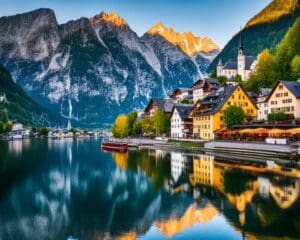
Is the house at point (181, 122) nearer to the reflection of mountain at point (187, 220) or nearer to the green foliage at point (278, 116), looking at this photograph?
the green foliage at point (278, 116)

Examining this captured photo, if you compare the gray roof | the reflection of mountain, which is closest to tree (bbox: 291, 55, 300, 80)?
the gray roof

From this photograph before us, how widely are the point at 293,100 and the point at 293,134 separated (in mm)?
19345

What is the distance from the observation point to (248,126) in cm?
9081

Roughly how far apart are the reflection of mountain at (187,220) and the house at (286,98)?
2380 inches

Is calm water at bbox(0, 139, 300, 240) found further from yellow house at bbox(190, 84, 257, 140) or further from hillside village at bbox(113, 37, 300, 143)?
yellow house at bbox(190, 84, 257, 140)

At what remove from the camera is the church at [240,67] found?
15775cm

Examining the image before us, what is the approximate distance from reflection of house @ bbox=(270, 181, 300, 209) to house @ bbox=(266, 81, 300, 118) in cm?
4956

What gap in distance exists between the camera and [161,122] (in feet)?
437

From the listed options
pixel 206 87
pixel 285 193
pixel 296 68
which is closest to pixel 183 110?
pixel 206 87

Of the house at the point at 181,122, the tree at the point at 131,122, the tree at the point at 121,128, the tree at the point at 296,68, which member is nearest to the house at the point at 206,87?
the house at the point at 181,122

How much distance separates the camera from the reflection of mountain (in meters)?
29.4

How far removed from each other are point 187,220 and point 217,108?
75802 millimetres

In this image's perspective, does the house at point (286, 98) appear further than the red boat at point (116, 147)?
No

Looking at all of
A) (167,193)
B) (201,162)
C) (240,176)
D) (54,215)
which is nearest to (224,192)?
(167,193)
